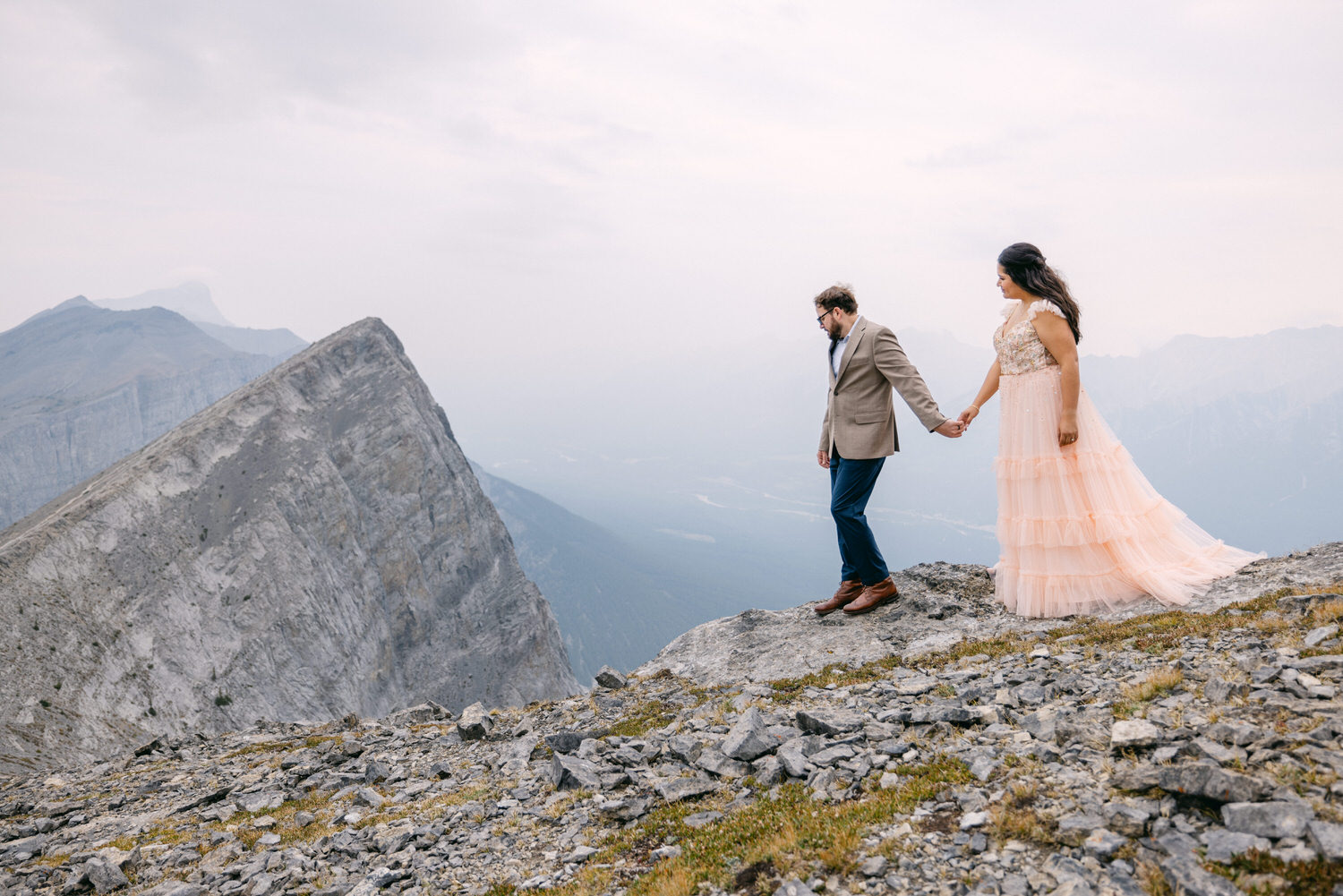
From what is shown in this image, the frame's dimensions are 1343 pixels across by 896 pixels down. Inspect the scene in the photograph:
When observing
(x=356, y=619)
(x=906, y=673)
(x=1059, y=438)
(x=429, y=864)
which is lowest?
(x=356, y=619)

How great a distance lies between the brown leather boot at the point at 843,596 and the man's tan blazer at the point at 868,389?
9.96ft

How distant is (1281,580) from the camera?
911cm

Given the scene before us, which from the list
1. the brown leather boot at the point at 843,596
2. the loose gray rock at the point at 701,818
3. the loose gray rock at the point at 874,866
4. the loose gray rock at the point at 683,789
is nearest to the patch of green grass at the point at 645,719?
the loose gray rock at the point at 683,789

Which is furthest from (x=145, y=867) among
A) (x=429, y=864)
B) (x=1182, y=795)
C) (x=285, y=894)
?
(x=1182, y=795)

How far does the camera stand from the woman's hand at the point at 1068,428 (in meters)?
9.51

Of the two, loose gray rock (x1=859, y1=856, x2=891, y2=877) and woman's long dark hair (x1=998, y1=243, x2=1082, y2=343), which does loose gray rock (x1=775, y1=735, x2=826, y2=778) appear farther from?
woman's long dark hair (x1=998, y1=243, x2=1082, y2=343)

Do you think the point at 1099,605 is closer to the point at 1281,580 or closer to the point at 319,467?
the point at 1281,580

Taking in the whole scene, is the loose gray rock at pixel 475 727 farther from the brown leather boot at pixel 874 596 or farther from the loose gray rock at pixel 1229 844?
the loose gray rock at pixel 1229 844

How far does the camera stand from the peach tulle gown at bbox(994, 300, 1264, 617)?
379 inches

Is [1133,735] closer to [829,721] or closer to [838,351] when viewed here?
[829,721]

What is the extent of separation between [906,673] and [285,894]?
7.52m

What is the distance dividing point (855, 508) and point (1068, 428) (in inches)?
128

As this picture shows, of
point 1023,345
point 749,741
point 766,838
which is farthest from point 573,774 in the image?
point 1023,345

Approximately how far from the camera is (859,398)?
1070cm
